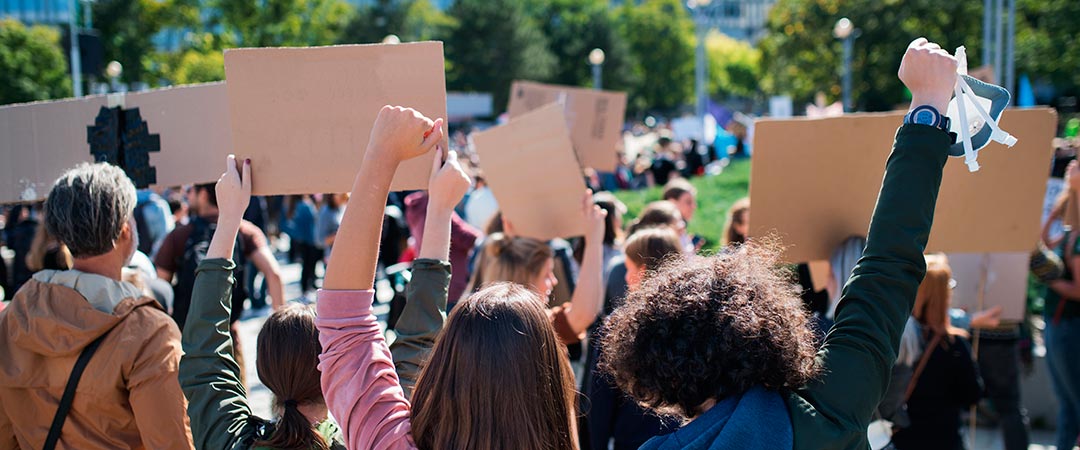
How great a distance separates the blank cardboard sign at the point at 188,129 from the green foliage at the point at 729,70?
309 ft

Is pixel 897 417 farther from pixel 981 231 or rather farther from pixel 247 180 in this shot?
pixel 247 180

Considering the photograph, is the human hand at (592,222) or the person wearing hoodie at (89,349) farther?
the human hand at (592,222)

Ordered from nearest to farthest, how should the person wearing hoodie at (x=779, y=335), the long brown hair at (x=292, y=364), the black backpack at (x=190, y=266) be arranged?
the person wearing hoodie at (x=779, y=335)
the long brown hair at (x=292, y=364)
the black backpack at (x=190, y=266)

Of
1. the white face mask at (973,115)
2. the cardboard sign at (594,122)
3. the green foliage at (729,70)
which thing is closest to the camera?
the white face mask at (973,115)

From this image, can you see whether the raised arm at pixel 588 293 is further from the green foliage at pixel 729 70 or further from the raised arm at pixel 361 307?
the green foliage at pixel 729 70

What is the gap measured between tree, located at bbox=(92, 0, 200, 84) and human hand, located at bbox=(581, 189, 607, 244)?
116 feet

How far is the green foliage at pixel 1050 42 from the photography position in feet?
102

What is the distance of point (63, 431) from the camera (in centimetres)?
260

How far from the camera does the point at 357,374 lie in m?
1.80

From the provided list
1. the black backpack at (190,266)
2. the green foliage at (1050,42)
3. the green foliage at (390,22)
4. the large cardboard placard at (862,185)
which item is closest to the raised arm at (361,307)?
the large cardboard placard at (862,185)

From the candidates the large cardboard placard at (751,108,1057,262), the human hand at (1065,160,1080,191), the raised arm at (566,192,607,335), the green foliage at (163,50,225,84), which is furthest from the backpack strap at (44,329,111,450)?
the green foliage at (163,50,225,84)

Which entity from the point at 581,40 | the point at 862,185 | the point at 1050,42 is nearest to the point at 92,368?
the point at 862,185

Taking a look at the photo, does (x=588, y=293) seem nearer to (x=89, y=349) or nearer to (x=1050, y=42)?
(x=89, y=349)

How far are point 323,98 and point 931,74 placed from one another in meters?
1.61
